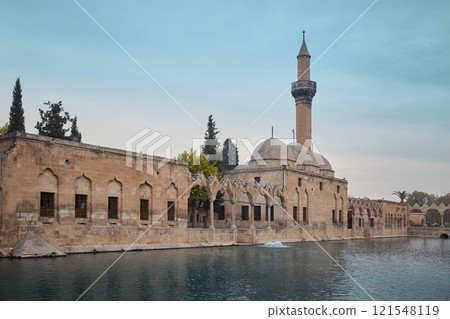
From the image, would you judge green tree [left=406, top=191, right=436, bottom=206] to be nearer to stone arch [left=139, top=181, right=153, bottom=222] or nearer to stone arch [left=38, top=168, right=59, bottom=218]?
stone arch [left=139, top=181, right=153, bottom=222]

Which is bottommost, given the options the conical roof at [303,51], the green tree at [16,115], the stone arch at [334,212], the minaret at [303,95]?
the stone arch at [334,212]

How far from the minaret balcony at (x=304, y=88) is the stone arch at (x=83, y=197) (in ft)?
107

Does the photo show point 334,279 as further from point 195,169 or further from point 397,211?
point 397,211

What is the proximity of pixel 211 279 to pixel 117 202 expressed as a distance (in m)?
11.4

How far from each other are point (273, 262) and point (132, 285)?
8731 mm

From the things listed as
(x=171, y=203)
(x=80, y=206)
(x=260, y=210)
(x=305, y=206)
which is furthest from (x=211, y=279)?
(x=305, y=206)

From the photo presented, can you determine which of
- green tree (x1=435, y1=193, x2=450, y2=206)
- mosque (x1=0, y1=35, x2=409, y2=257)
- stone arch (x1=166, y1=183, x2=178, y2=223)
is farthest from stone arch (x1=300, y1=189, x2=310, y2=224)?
green tree (x1=435, y1=193, x2=450, y2=206)

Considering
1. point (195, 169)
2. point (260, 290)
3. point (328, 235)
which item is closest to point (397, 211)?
point (328, 235)

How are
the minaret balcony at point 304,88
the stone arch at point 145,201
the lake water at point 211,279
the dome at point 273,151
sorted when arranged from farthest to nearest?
the minaret balcony at point 304,88 < the dome at point 273,151 < the stone arch at point 145,201 < the lake water at point 211,279

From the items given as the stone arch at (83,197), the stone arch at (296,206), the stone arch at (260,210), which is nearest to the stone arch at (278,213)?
the stone arch at (260,210)

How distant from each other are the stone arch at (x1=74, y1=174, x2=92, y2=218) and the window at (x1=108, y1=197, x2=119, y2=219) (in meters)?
1.40

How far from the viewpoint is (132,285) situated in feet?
43.4

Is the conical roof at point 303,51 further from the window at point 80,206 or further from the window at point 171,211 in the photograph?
the window at point 80,206

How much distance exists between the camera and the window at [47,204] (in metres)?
21.1
